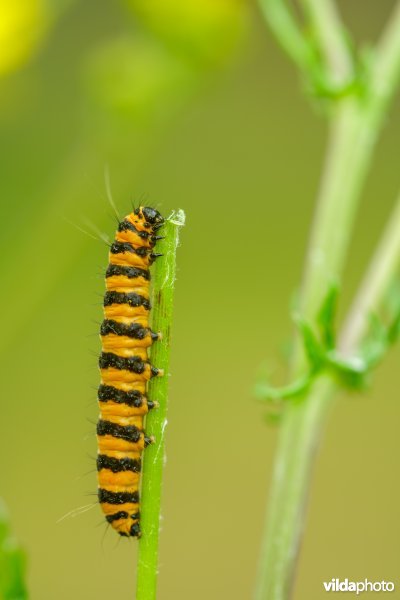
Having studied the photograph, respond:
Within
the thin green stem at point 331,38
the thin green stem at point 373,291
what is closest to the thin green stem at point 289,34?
the thin green stem at point 331,38

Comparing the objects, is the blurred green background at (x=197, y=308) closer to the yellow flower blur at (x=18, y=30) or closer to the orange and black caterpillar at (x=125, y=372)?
the yellow flower blur at (x=18, y=30)

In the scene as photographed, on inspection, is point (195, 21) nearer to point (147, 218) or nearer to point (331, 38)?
point (331, 38)

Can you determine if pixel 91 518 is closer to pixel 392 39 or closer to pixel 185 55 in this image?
pixel 185 55

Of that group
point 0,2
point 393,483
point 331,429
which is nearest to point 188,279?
point 331,429

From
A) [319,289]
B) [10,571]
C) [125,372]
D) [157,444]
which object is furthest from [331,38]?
[10,571]

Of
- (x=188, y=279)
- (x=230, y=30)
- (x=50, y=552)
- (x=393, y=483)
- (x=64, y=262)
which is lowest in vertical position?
(x=50, y=552)

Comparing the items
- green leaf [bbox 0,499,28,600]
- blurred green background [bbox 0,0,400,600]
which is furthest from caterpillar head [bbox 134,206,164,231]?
blurred green background [bbox 0,0,400,600]
